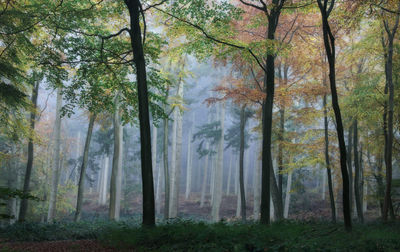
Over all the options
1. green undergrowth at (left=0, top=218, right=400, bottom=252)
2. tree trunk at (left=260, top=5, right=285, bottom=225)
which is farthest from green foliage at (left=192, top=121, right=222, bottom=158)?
green undergrowth at (left=0, top=218, right=400, bottom=252)

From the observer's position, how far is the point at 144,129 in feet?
26.9

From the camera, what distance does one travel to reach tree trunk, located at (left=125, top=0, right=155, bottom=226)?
7.91 meters

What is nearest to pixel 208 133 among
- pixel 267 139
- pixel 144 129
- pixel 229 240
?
pixel 267 139

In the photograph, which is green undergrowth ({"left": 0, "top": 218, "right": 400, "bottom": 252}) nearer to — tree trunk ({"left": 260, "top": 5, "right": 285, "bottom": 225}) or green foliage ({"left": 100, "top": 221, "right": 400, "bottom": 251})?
green foliage ({"left": 100, "top": 221, "right": 400, "bottom": 251})

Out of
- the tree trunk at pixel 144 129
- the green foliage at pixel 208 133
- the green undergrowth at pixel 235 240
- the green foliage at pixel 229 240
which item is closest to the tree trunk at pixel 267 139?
the green undergrowth at pixel 235 240

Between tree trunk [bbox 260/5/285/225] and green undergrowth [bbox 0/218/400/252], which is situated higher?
tree trunk [bbox 260/5/285/225]

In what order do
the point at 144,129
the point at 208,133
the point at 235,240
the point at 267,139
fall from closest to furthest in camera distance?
the point at 235,240 → the point at 144,129 → the point at 267,139 → the point at 208,133

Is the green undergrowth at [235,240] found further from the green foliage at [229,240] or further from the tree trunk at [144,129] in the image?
the tree trunk at [144,129]

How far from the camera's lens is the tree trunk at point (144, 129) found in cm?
791

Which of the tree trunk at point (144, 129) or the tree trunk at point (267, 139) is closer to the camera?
the tree trunk at point (144, 129)

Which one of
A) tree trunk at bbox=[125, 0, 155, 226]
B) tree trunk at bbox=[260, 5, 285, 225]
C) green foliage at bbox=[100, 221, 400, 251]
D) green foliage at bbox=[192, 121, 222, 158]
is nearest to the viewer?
green foliage at bbox=[100, 221, 400, 251]

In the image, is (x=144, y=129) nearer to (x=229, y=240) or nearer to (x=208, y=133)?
(x=229, y=240)

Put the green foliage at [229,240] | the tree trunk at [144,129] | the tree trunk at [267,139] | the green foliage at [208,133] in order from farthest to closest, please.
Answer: the green foliage at [208,133]
the tree trunk at [267,139]
the tree trunk at [144,129]
the green foliage at [229,240]

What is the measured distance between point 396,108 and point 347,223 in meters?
6.54
